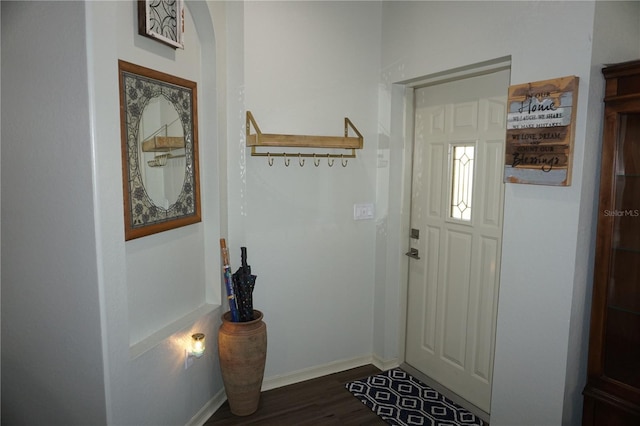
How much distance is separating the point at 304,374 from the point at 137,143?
1.92 metres

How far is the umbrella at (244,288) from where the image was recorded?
2.56 m

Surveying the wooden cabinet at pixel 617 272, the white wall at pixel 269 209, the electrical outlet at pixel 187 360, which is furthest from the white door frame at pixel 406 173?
the electrical outlet at pixel 187 360

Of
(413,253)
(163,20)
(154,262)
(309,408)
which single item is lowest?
(309,408)

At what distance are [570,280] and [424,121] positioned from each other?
1421mm

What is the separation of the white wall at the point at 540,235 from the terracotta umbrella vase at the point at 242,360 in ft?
4.29

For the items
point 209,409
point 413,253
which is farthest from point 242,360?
point 413,253

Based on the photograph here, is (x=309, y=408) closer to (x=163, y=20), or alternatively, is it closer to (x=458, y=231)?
(x=458, y=231)

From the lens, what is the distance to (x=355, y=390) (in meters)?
2.92

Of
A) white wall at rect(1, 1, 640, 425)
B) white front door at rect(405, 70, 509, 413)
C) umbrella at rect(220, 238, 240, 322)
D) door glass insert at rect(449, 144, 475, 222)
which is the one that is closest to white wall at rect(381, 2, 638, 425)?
white wall at rect(1, 1, 640, 425)

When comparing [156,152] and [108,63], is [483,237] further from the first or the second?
[108,63]

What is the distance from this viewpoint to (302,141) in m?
2.70

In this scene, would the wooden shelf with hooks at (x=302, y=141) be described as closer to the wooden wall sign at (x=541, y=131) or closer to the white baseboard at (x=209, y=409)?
the wooden wall sign at (x=541, y=131)

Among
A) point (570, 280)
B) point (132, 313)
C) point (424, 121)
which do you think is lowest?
point (132, 313)

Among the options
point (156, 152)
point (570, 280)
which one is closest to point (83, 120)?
point (156, 152)
